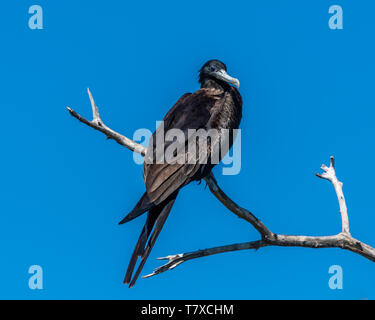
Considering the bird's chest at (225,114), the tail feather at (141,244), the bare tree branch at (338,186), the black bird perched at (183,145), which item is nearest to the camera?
the tail feather at (141,244)

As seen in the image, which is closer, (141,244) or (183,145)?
(141,244)

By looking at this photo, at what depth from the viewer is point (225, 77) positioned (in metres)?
6.78

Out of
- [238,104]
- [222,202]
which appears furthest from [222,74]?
[222,202]

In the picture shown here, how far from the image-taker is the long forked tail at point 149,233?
5.08 m

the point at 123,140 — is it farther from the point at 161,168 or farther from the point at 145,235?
the point at 145,235

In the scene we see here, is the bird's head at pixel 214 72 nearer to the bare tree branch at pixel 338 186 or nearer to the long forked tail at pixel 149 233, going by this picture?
the bare tree branch at pixel 338 186

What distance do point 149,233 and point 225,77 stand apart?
92.3 inches

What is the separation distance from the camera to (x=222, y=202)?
540 centimetres

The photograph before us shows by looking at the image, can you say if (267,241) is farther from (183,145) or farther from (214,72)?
(214,72)

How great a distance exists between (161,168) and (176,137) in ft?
1.32

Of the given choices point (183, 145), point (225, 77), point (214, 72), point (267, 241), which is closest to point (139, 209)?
point (183, 145)

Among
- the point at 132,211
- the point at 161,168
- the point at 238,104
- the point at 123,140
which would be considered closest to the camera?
the point at 132,211

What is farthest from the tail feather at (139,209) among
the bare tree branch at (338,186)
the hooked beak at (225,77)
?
the hooked beak at (225,77)

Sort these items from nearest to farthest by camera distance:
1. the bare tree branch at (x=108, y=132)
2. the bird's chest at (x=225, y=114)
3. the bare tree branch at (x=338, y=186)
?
the bare tree branch at (x=338, y=186) → the bare tree branch at (x=108, y=132) → the bird's chest at (x=225, y=114)
